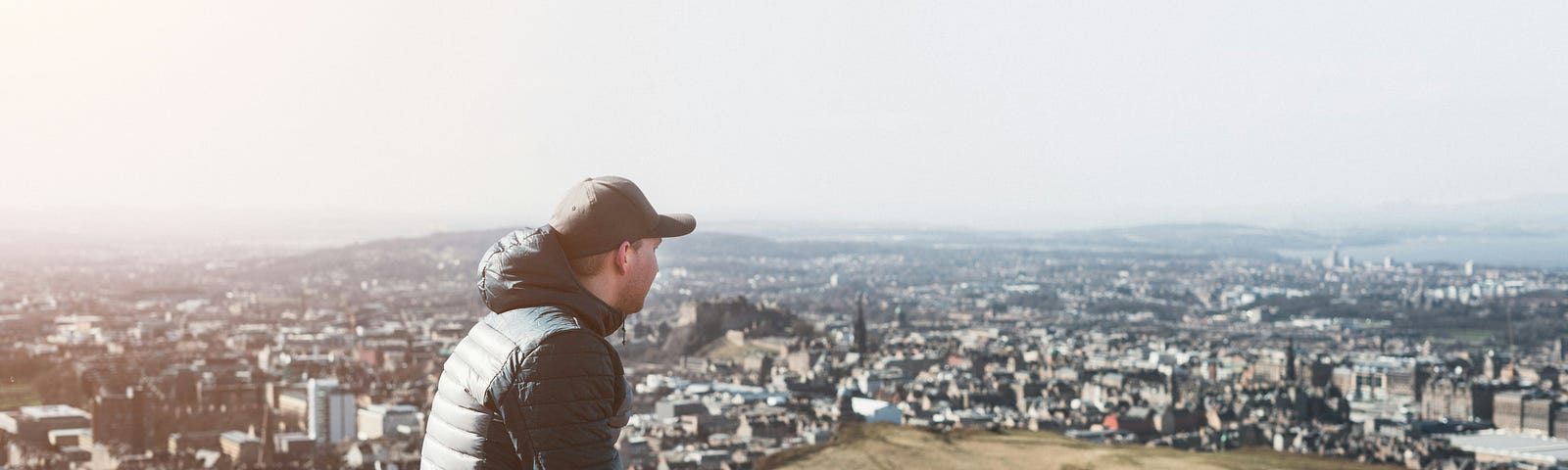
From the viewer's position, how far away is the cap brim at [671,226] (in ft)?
3.21

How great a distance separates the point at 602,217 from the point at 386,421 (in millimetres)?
11943

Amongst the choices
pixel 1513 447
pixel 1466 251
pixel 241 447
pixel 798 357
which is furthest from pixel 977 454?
pixel 1466 251

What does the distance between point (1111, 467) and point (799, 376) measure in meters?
17.9

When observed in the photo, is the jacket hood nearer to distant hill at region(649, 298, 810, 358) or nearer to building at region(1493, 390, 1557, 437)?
building at region(1493, 390, 1557, 437)

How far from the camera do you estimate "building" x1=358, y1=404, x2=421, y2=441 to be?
12.1m

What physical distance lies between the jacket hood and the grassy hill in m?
3.07

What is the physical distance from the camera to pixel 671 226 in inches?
39.1

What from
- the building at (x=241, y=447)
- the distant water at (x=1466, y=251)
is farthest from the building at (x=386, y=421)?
the distant water at (x=1466, y=251)

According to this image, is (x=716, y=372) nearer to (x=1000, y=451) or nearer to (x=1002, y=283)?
(x=1000, y=451)

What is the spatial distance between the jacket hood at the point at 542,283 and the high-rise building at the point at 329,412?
11650 mm

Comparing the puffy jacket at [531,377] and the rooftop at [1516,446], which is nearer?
the puffy jacket at [531,377]

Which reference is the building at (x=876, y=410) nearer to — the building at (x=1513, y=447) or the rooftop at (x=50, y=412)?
the building at (x=1513, y=447)

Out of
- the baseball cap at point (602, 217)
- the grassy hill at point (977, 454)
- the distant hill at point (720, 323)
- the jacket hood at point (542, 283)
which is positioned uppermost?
the baseball cap at point (602, 217)

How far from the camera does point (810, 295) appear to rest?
35.3m
